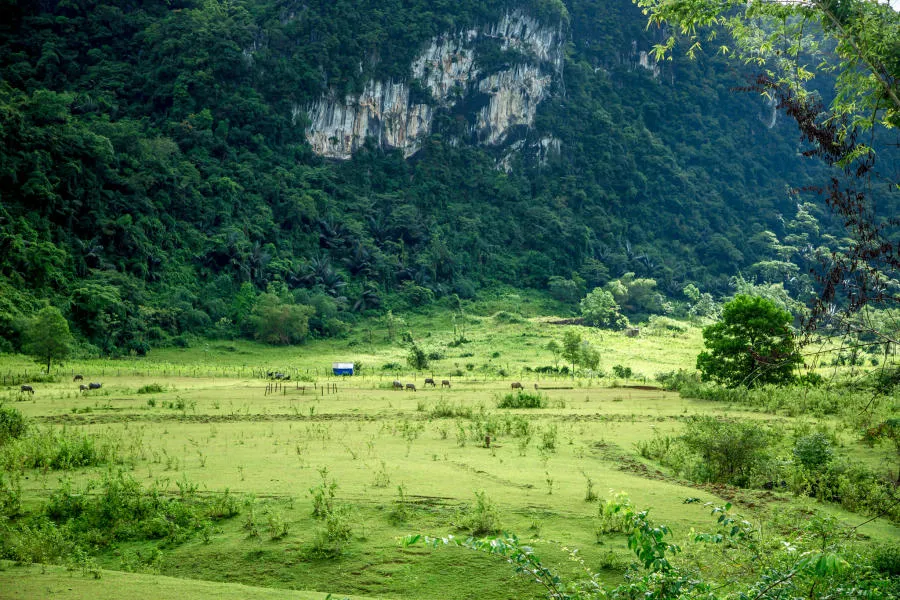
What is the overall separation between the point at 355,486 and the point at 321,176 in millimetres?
91669

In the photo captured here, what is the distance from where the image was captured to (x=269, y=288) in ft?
232

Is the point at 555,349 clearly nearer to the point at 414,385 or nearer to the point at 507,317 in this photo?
the point at 414,385

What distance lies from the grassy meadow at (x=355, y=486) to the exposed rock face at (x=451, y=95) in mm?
78507

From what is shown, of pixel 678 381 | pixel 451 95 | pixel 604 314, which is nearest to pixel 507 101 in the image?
pixel 451 95

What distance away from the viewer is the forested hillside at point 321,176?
63.3 m

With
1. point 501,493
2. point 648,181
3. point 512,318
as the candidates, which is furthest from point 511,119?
point 501,493

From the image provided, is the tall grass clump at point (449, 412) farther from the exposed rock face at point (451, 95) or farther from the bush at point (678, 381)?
the exposed rock face at point (451, 95)

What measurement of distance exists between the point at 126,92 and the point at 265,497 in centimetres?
9698

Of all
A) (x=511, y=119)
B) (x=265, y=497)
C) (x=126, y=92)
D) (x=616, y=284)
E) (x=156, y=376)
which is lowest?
(x=156, y=376)

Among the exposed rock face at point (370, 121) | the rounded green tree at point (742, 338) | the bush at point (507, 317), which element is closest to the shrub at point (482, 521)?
the rounded green tree at point (742, 338)

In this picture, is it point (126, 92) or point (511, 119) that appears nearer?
point (126, 92)

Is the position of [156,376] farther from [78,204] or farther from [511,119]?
[511,119]

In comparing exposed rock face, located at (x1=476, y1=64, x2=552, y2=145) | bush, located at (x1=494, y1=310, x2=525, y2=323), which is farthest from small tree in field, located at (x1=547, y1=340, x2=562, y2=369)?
exposed rock face, located at (x1=476, y1=64, x2=552, y2=145)

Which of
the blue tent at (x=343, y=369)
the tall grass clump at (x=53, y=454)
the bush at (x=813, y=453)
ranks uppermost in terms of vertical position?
the bush at (x=813, y=453)
